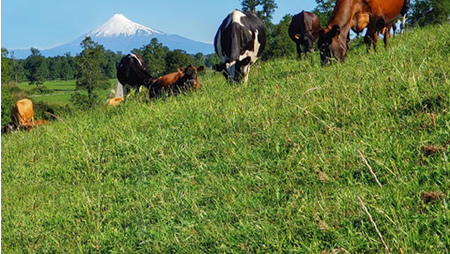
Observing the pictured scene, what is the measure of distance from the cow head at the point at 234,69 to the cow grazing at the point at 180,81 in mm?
863

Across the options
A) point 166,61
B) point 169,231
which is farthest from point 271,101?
point 166,61

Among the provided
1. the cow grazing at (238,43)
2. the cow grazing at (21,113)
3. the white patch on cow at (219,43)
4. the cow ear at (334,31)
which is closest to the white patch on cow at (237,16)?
the cow grazing at (238,43)

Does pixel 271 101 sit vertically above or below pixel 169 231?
above

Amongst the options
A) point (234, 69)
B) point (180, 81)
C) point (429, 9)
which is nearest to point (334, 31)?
point (234, 69)

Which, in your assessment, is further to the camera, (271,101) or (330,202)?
(271,101)

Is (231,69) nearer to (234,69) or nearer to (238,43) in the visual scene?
(234,69)

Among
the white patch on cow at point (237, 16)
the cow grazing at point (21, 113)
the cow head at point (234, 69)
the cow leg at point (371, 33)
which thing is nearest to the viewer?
the cow leg at point (371, 33)

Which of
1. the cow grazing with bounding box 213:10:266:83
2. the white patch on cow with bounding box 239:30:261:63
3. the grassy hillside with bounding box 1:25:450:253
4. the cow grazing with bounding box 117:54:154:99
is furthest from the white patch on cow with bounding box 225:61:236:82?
the cow grazing with bounding box 117:54:154:99

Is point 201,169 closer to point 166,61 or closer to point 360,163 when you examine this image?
point 360,163

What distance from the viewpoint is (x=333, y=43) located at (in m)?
10.8

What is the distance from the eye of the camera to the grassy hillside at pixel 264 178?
3381 millimetres

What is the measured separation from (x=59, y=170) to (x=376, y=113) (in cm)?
482

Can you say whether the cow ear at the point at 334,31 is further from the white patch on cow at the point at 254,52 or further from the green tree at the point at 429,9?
the green tree at the point at 429,9

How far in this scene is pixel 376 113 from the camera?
5.10m
